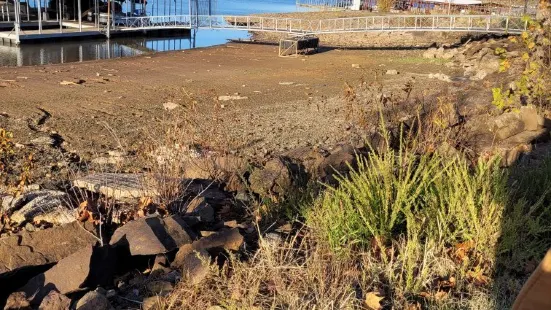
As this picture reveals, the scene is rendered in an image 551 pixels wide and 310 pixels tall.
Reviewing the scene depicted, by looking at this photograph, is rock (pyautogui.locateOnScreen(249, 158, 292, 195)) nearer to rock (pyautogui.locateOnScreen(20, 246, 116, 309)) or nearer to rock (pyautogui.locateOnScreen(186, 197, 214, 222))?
rock (pyautogui.locateOnScreen(186, 197, 214, 222))

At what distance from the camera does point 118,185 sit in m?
6.27

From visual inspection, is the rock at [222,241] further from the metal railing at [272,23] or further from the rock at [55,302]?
the metal railing at [272,23]

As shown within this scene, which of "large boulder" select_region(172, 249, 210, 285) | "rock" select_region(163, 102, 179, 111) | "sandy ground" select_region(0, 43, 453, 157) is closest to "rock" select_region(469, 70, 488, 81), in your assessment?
"sandy ground" select_region(0, 43, 453, 157)

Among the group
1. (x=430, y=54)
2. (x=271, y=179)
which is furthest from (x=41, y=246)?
(x=430, y=54)

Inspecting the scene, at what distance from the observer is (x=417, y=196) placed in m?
4.99

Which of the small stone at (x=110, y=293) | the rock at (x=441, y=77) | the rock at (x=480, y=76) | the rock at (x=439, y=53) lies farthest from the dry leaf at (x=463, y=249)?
the rock at (x=439, y=53)

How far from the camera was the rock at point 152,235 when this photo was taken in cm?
463

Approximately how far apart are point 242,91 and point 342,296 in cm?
1502

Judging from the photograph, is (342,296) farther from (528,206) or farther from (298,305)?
Result: (528,206)

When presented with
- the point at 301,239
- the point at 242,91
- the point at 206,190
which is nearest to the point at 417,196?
the point at 301,239

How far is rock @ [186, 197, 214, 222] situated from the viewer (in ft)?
18.2

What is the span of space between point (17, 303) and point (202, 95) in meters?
12.7

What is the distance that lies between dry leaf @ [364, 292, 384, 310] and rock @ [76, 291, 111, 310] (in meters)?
1.52

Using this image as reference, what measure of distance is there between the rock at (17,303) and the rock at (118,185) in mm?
1809
